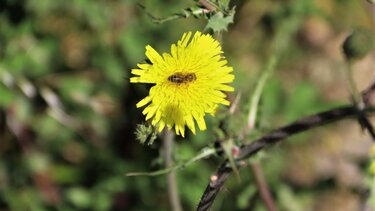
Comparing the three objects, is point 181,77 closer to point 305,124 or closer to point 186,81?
point 186,81

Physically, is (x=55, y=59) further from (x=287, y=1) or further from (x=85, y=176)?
(x=287, y=1)

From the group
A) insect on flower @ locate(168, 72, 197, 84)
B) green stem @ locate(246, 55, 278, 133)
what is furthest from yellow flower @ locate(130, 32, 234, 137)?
green stem @ locate(246, 55, 278, 133)

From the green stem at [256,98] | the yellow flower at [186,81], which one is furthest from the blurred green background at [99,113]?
the yellow flower at [186,81]

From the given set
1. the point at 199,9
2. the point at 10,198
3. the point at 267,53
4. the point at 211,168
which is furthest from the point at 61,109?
the point at 199,9

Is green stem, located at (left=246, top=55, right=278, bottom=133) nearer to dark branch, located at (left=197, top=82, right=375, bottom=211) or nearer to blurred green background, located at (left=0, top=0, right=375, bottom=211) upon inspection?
dark branch, located at (left=197, top=82, right=375, bottom=211)

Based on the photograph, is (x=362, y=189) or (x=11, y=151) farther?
(x=11, y=151)

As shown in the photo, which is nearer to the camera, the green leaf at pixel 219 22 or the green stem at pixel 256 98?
the green leaf at pixel 219 22

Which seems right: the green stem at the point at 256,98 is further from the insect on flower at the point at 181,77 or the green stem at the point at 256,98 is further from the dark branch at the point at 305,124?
→ the insect on flower at the point at 181,77
